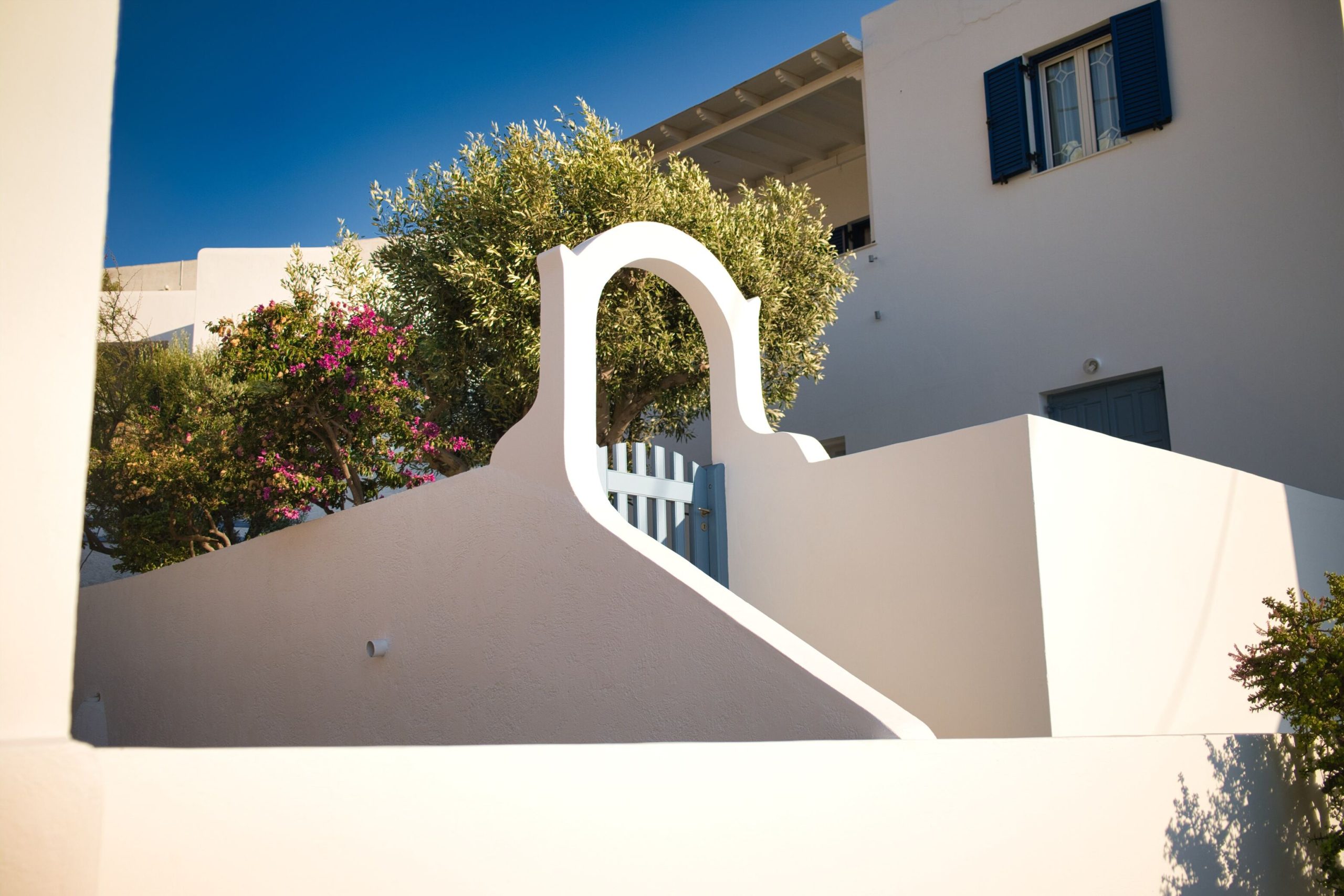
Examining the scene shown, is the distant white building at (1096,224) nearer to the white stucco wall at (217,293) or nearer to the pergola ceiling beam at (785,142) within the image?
the pergola ceiling beam at (785,142)

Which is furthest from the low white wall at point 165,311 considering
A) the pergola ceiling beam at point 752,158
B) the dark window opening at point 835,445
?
the dark window opening at point 835,445

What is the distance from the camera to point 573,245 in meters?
10.9

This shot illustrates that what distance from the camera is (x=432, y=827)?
2.36 meters

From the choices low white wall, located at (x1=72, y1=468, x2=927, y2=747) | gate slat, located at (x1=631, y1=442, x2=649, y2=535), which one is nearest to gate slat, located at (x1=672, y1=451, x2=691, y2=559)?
gate slat, located at (x1=631, y1=442, x2=649, y2=535)

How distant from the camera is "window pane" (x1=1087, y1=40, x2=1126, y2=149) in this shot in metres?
11.6

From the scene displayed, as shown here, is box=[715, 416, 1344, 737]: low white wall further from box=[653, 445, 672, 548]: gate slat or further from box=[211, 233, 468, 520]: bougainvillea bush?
box=[211, 233, 468, 520]: bougainvillea bush

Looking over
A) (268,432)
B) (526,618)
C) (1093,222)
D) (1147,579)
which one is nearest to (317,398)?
(268,432)

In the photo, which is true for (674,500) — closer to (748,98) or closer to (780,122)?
(748,98)

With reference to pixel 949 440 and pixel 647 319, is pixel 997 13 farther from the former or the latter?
pixel 949 440

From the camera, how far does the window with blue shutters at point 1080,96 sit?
11.1 meters

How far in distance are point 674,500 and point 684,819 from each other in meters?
4.52

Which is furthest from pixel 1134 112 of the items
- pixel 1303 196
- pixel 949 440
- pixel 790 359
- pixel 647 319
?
pixel 949 440

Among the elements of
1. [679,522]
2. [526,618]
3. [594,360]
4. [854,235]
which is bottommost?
[526,618]

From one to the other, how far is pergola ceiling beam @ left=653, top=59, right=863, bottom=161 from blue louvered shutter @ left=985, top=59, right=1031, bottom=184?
2.32 metres
